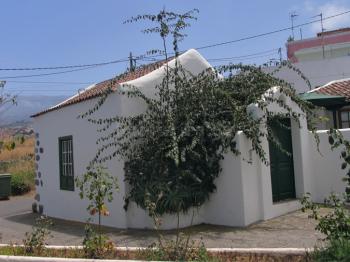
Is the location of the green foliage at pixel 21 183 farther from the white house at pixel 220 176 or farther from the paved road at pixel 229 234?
Result: the paved road at pixel 229 234

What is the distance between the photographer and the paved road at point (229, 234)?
29.9 ft

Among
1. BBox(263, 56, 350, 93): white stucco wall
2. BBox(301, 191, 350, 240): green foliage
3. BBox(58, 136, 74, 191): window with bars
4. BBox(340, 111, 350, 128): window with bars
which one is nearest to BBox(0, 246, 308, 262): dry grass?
BBox(301, 191, 350, 240): green foliage

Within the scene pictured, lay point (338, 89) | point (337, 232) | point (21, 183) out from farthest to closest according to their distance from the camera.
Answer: point (21, 183) → point (338, 89) → point (337, 232)

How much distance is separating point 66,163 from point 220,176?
5144 millimetres

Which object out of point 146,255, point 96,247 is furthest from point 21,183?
point 146,255

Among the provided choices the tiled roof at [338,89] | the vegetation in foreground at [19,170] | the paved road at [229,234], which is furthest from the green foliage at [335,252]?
the vegetation in foreground at [19,170]

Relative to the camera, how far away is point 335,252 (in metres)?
6.20

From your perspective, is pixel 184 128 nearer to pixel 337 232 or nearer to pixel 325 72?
pixel 337 232

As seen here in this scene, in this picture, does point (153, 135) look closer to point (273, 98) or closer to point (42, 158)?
point (273, 98)

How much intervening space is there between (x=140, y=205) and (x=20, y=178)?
14.7 m

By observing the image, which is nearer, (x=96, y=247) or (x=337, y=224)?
(x=337, y=224)

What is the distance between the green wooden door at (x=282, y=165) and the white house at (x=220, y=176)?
2cm

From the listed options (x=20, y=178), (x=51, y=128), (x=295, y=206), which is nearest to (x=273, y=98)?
(x=295, y=206)

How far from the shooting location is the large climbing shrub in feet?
35.7
